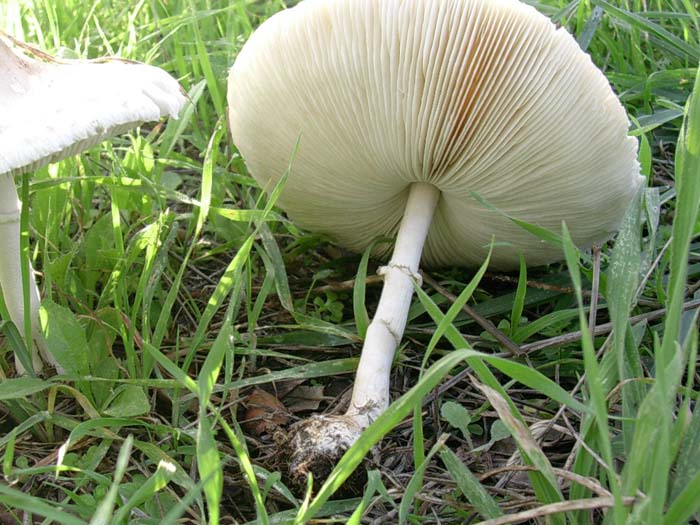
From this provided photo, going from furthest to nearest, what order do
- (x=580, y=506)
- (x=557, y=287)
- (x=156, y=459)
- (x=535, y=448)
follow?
(x=557, y=287) → (x=156, y=459) → (x=535, y=448) → (x=580, y=506)

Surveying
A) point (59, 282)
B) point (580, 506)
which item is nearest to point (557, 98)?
point (580, 506)

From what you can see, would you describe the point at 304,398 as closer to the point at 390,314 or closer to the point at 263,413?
the point at 263,413

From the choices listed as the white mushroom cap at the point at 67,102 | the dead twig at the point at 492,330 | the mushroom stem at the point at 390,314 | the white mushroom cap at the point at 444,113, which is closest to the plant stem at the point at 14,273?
the white mushroom cap at the point at 67,102

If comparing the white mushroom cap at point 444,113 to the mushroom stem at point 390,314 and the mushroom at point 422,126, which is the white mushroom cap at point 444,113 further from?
the mushroom stem at point 390,314

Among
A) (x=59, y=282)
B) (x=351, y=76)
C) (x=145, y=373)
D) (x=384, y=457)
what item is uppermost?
(x=351, y=76)

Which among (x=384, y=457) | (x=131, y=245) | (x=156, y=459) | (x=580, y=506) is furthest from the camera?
(x=131, y=245)

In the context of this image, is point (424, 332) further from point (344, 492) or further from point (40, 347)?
point (40, 347)
